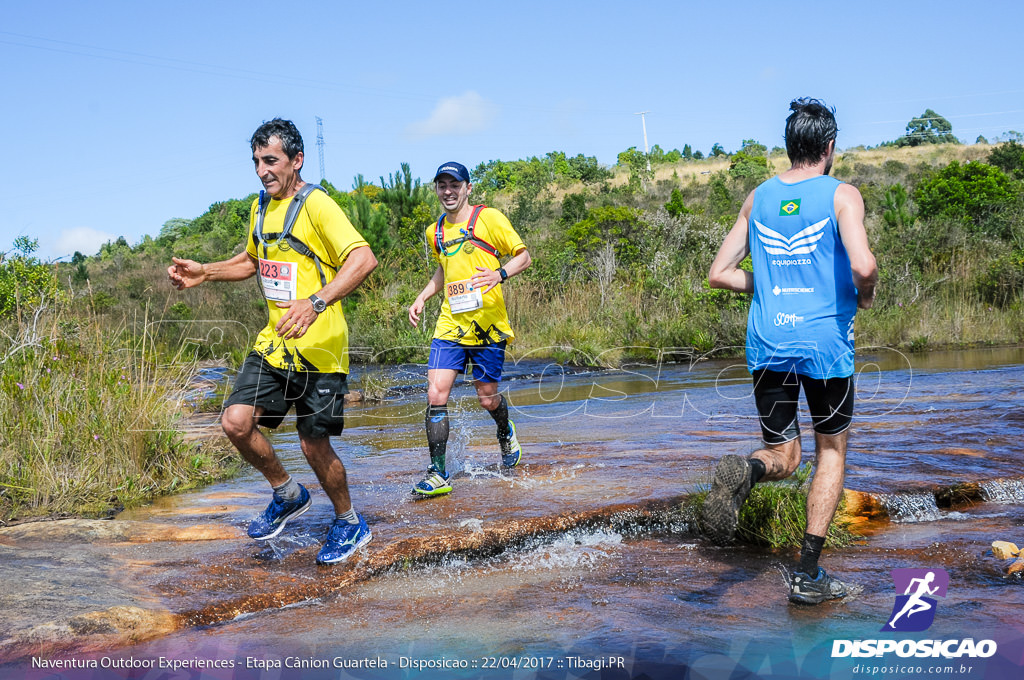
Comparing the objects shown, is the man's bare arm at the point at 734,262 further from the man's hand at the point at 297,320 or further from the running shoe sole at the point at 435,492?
→ the running shoe sole at the point at 435,492

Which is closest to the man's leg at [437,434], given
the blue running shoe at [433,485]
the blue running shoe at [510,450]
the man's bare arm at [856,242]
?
the blue running shoe at [433,485]

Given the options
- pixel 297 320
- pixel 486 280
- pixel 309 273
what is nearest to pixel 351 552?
pixel 297 320

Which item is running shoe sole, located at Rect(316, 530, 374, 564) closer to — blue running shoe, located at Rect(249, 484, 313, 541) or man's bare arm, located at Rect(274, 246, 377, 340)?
blue running shoe, located at Rect(249, 484, 313, 541)

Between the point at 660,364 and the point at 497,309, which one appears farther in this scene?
Answer: the point at 660,364

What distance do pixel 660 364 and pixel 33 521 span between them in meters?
11.9

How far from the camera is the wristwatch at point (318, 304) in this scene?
406cm

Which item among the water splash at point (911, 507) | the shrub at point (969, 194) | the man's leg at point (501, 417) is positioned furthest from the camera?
the shrub at point (969, 194)

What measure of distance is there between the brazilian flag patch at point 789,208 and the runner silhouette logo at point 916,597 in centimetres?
171

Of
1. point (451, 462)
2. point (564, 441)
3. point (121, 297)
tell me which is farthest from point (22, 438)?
point (121, 297)

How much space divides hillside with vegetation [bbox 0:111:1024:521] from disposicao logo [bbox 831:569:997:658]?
4851 mm

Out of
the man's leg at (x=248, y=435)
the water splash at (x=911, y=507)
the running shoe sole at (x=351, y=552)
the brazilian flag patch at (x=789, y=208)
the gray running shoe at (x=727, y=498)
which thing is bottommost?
the water splash at (x=911, y=507)

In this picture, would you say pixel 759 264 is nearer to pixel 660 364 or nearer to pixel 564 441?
pixel 564 441

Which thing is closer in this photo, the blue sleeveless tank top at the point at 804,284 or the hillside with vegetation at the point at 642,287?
the blue sleeveless tank top at the point at 804,284

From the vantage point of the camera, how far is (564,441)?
817cm
